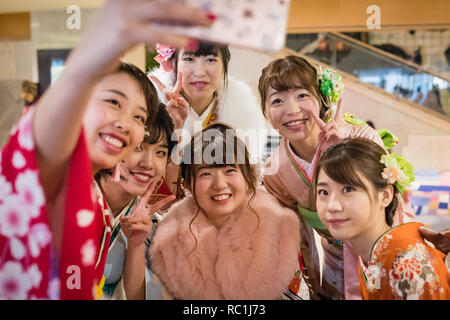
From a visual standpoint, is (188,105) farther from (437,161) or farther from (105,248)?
(437,161)

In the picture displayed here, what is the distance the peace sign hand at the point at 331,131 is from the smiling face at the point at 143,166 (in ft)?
1.89

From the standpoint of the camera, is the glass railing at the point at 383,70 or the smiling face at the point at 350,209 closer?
the smiling face at the point at 350,209

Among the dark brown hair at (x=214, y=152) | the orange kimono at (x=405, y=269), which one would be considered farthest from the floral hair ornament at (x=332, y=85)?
the orange kimono at (x=405, y=269)

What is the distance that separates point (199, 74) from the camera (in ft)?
5.09

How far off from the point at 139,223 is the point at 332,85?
0.88 m

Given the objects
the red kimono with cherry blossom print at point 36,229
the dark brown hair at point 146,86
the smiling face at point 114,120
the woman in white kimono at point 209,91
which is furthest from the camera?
the woman in white kimono at point 209,91

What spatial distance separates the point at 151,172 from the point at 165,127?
172 millimetres

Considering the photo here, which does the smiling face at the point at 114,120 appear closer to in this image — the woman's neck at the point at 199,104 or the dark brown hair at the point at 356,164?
the woman's neck at the point at 199,104

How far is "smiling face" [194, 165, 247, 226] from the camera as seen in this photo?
1.55 metres

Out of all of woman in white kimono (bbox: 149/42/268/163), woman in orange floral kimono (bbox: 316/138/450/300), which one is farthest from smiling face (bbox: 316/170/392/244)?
woman in white kimono (bbox: 149/42/268/163)

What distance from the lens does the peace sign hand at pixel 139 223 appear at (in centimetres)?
154

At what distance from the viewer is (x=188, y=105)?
1577mm

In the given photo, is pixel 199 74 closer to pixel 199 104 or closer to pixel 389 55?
pixel 199 104

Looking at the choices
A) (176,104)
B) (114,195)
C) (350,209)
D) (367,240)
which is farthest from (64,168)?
(367,240)
